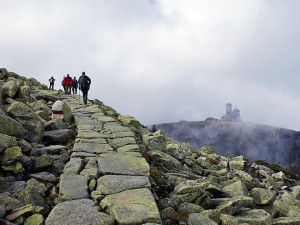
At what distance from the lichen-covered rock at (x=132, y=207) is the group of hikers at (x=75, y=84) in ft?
45.3

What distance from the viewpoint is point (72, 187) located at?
222 inches

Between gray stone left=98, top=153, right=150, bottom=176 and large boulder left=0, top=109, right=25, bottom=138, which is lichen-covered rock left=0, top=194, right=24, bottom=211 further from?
large boulder left=0, top=109, right=25, bottom=138

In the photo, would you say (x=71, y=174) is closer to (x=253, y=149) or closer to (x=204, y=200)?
→ (x=204, y=200)

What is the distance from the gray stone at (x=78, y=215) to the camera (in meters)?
4.38

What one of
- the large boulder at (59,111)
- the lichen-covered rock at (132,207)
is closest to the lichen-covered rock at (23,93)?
the large boulder at (59,111)

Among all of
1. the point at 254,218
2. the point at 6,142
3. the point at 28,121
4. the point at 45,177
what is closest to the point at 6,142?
the point at 6,142

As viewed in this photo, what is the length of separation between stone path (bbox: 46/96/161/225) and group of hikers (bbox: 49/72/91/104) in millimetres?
9387

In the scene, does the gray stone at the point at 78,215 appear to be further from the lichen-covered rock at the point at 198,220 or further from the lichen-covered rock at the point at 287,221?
the lichen-covered rock at the point at 287,221

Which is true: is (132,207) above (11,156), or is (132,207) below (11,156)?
below

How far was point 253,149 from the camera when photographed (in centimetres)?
16312

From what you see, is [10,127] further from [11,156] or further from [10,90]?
[10,90]

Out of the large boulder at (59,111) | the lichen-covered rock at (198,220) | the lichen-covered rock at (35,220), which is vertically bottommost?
the lichen-covered rock at (198,220)

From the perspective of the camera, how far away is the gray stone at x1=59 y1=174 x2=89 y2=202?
17.3 feet

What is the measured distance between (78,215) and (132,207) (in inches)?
38.0
